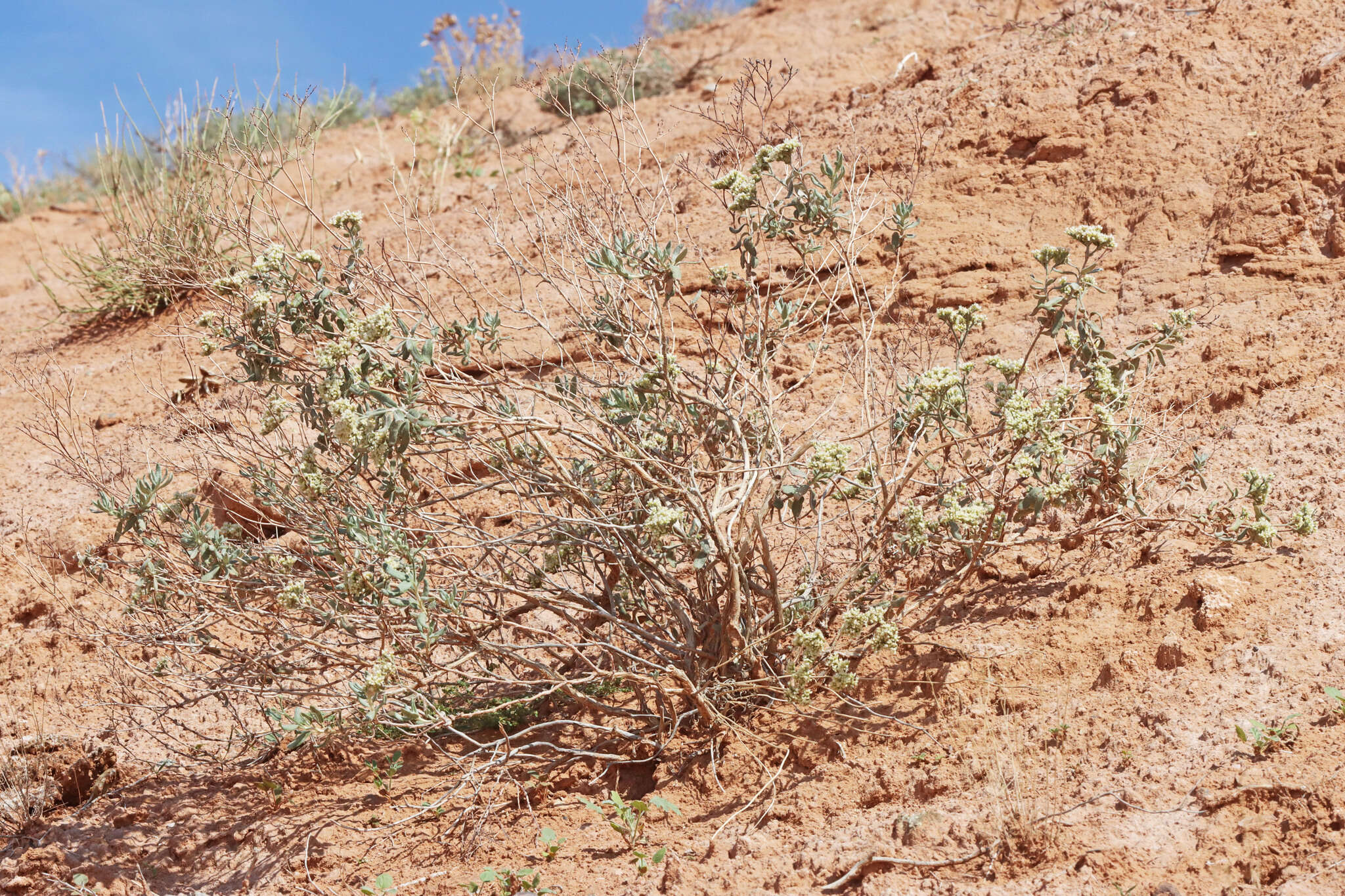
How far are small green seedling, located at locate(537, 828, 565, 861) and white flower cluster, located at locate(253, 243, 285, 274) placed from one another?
6.54 ft

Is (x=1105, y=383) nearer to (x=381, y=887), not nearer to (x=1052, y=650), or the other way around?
(x=1052, y=650)

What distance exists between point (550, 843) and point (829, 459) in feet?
5.03

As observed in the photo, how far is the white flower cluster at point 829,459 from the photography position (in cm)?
326

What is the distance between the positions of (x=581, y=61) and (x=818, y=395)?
218 cm

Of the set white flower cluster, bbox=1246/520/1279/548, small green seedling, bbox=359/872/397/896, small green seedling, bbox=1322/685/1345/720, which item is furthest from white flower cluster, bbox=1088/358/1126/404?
small green seedling, bbox=359/872/397/896

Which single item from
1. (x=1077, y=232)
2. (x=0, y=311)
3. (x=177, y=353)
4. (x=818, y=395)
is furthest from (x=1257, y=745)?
(x=0, y=311)

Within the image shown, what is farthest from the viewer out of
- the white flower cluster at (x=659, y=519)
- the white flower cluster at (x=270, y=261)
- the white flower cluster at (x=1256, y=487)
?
the white flower cluster at (x=1256, y=487)

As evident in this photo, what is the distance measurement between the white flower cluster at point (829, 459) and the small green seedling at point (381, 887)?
6.14 feet

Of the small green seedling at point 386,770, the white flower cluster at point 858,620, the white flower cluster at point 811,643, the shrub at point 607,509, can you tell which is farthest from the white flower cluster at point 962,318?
the small green seedling at point 386,770

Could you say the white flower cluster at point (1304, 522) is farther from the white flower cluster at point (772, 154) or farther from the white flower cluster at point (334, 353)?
the white flower cluster at point (334, 353)

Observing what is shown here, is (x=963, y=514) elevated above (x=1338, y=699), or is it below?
above

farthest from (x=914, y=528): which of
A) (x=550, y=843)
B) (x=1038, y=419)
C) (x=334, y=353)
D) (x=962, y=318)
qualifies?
(x=334, y=353)

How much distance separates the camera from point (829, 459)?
326 cm

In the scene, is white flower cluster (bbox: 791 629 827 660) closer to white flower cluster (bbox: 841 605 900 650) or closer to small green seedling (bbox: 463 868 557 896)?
white flower cluster (bbox: 841 605 900 650)
